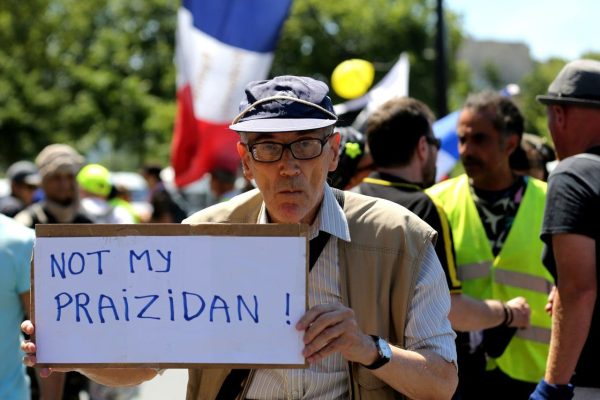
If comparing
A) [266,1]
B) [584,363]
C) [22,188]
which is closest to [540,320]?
[584,363]

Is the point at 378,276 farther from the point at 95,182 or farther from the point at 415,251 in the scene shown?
the point at 95,182

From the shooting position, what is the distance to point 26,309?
3.86 m

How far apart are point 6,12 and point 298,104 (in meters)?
29.3

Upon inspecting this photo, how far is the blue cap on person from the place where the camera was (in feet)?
7.60

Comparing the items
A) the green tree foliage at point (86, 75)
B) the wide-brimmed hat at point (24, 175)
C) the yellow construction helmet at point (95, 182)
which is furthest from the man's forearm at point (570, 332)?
the green tree foliage at point (86, 75)

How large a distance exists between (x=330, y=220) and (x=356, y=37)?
4262 cm

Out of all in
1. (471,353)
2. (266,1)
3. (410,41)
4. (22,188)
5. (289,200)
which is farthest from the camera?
(410,41)

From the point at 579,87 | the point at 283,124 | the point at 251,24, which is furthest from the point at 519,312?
the point at 251,24

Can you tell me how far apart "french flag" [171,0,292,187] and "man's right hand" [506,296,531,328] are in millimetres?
4842

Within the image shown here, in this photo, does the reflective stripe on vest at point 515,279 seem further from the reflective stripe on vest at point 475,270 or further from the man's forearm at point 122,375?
the man's forearm at point 122,375

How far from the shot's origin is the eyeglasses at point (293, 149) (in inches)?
93.2

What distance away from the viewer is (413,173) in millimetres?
3936

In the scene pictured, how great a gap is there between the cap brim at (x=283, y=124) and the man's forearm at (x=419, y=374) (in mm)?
603

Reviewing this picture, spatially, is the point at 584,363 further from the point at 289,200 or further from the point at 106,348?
the point at 106,348
